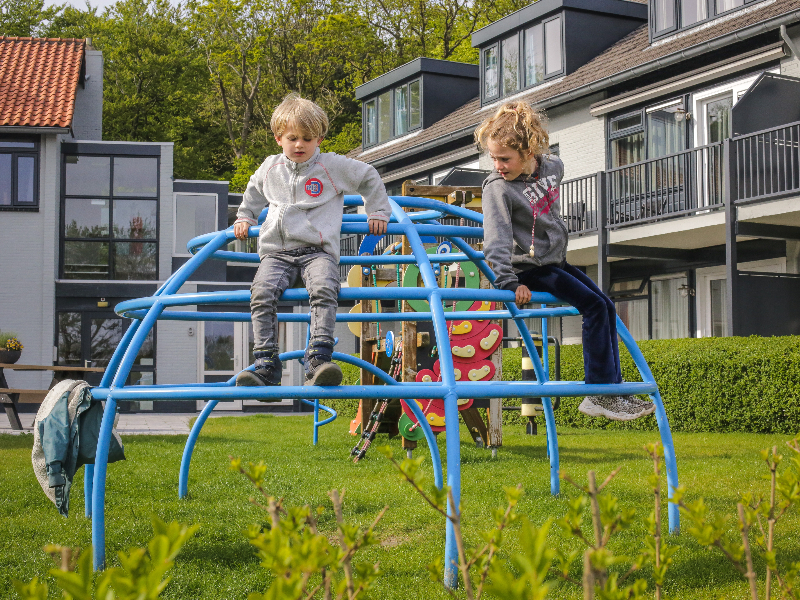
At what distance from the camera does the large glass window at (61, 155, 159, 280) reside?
854 inches

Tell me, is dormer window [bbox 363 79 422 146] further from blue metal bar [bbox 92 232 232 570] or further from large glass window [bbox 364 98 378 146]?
blue metal bar [bbox 92 232 232 570]

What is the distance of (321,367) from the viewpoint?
3.47 m

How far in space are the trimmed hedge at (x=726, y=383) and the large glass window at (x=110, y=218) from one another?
13.0 meters

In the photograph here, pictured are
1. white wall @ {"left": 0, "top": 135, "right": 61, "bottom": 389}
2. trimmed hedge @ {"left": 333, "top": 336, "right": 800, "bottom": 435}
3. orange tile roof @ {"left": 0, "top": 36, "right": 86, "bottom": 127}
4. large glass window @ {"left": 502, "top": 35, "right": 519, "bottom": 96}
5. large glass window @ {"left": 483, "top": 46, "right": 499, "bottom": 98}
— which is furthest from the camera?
large glass window @ {"left": 483, "top": 46, "right": 499, "bottom": 98}

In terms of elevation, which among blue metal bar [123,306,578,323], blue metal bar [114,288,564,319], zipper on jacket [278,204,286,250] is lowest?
blue metal bar [123,306,578,323]

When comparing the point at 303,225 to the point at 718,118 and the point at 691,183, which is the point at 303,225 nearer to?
the point at 691,183

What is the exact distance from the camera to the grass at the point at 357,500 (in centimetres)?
368

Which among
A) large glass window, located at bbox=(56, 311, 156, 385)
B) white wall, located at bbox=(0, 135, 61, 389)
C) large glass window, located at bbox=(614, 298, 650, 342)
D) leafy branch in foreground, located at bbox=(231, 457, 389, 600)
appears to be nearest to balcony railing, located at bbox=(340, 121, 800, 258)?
large glass window, located at bbox=(614, 298, 650, 342)

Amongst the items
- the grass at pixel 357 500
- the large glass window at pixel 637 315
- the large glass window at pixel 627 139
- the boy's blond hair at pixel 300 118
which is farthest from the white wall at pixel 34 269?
the boy's blond hair at pixel 300 118

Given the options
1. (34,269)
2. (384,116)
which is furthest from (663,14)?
(34,269)

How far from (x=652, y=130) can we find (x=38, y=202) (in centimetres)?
1442

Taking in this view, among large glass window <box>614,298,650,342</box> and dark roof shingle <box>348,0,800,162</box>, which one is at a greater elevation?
A: dark roof shingle <box>348,0,800,162</box>

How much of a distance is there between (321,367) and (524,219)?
1.27 m

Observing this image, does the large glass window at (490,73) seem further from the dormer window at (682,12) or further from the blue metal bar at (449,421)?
the blue metal bar at (449,421)
